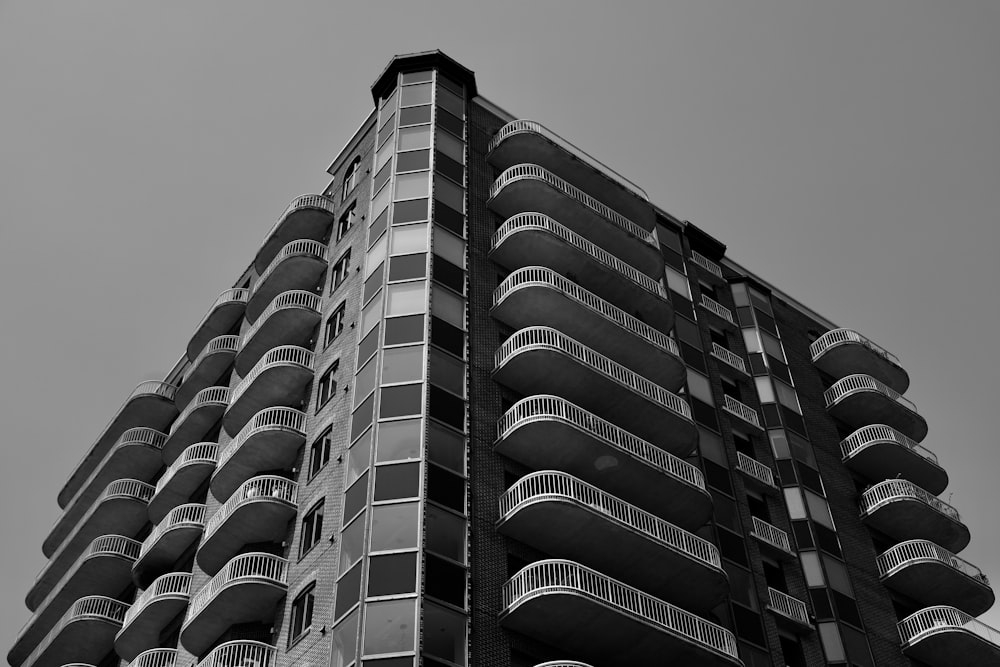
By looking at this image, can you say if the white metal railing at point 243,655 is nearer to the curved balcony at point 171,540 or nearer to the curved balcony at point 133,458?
the curved balcony at point 171,540

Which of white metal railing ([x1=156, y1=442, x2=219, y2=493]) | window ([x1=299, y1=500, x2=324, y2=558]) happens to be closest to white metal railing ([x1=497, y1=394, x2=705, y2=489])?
window ([x1=299, y1=500, x2=324, y2=558])

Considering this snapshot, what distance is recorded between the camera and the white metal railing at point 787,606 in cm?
4247

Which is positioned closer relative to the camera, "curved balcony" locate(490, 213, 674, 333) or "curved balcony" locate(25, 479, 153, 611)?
"curved balcony" locate(490, 213, 674, 333)

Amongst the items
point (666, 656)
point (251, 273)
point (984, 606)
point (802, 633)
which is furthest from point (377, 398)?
point (984, 606)

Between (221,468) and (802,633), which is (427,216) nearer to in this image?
(221,468)

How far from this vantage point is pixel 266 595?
121 feet

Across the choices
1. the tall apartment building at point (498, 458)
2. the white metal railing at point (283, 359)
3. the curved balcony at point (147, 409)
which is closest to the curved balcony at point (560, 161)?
the tall apartment building at point (498, 458)

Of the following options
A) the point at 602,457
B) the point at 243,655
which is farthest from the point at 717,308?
the point at 243,655

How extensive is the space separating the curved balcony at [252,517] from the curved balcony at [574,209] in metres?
14.6

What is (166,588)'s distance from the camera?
43406 millimetres

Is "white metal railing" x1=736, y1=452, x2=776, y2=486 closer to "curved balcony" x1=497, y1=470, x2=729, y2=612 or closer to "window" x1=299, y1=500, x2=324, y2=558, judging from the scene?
"curved balcony" x1=497, y1=470, x2=729, y2=612

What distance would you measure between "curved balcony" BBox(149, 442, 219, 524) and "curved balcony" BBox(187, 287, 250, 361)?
28.4 ft

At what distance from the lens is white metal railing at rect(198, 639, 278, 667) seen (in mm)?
35156

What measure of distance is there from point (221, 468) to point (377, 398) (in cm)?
1005
